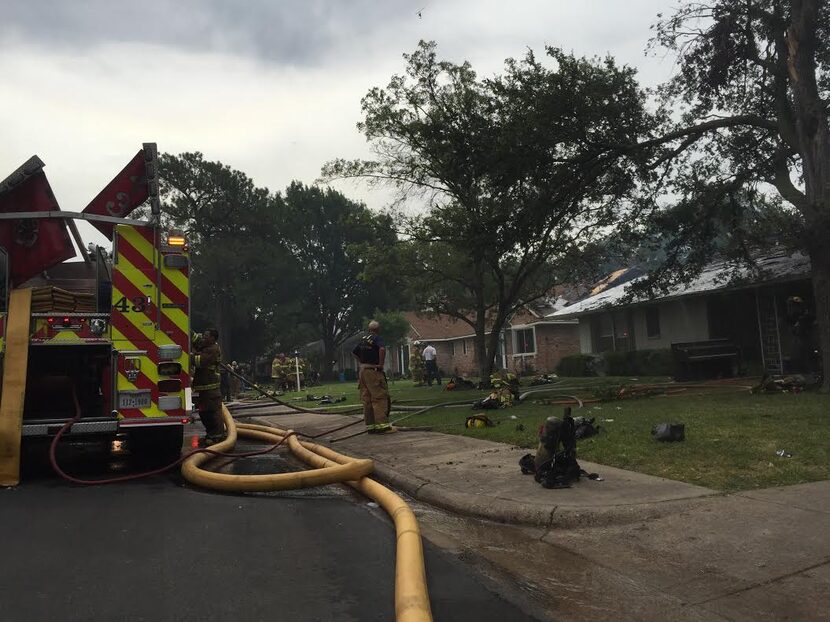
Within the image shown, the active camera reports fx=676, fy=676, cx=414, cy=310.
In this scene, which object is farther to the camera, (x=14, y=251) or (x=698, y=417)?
(x=698, y=417)

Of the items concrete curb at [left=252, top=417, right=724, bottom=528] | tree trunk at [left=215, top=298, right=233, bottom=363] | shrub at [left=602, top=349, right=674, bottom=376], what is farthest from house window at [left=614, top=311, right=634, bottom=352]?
tree trunk at [left=215, top=298, right=233, bottom=363]

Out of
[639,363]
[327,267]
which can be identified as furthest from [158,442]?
[327,267]

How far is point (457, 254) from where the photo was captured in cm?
2244

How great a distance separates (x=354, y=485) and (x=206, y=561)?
2.46 metres

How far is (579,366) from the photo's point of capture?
2597cm

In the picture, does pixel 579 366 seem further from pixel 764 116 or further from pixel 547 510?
pixel 547 510

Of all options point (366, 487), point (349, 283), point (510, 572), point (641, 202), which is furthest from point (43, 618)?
point (349, 283)

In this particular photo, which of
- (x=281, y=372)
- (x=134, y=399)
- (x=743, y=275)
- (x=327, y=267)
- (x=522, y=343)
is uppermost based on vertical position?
(x=327, y=267)

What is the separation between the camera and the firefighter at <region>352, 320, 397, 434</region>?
995cm

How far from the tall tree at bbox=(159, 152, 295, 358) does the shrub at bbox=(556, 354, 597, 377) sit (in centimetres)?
3047

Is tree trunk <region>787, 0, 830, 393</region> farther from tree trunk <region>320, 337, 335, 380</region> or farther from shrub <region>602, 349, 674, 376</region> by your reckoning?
tree trunk <region>320, 337, 335, 380</region>

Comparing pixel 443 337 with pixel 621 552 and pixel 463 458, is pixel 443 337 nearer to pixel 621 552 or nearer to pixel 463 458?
pixel 463 458

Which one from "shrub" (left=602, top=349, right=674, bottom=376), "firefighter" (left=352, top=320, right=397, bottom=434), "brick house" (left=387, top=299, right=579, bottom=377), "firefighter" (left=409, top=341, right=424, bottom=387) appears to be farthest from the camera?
"brick house" (left=387, top=299, right=579, bottom=377)

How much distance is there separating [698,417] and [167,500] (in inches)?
265
